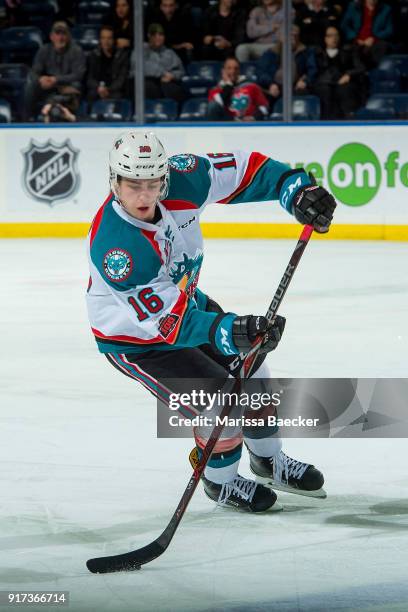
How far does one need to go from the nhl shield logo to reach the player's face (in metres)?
7.13

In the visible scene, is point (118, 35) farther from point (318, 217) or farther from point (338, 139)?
point (318, 217)

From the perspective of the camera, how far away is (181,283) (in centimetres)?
319

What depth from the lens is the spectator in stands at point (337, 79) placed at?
31.4ft

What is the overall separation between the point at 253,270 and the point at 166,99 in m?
2.79

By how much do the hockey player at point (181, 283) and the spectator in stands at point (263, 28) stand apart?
21.2 ft

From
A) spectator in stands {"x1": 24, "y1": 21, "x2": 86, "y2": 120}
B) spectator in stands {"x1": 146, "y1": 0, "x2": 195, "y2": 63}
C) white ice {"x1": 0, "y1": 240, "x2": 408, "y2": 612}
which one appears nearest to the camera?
white ice {"x1": 0, "y1": 240, "x2": 408, "y2": 612}

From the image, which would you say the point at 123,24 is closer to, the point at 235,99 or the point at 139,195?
the point at 235,99

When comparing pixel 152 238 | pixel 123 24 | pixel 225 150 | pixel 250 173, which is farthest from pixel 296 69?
pixel 152 238

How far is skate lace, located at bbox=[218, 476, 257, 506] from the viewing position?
3193mm

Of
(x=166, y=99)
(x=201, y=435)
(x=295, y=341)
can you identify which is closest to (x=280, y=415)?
(x=201, y=435)

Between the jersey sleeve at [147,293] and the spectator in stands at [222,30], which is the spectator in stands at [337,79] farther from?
the jersey sleeve at [147,293]

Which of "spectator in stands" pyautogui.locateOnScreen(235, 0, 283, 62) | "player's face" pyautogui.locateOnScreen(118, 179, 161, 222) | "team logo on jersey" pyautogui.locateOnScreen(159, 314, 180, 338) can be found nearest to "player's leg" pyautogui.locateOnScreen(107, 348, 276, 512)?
"team logo on jersey" pyautogui.locateOnScreen(159, 314, 180, 338)

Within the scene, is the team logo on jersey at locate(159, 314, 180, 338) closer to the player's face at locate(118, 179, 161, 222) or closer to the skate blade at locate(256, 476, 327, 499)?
the player's face at locate(118, 179, 161, 222)

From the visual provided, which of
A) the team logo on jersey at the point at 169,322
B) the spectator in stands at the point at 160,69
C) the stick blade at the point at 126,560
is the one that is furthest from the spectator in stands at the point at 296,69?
the stick blade at the point at 126,560
